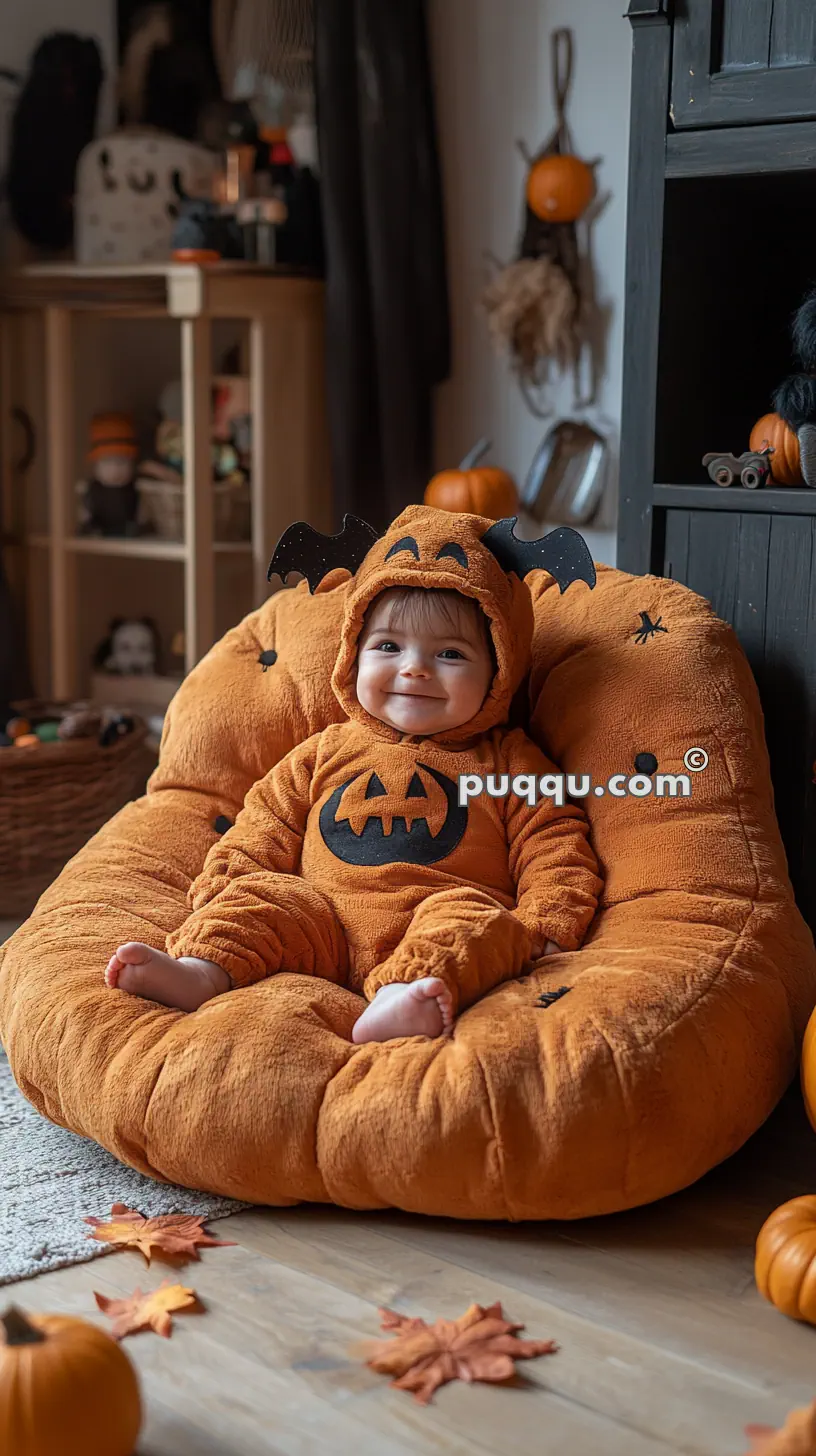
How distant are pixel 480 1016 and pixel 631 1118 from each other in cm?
17

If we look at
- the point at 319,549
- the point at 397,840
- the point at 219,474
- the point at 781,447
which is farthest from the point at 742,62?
the point at 219,474

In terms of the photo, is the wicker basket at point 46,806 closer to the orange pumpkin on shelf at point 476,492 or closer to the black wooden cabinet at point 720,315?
the orange pumpkin on shelf at point 476,492

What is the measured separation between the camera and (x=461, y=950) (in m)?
1.50

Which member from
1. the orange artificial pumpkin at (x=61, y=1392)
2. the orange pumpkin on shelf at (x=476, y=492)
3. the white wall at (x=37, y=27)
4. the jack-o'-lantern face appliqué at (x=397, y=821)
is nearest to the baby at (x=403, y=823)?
the jack-o'-lantern face appliqué at (x=397, y=821)

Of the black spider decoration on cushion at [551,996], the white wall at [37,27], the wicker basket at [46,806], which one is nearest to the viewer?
the black spider decoration on cushion at [551,996]

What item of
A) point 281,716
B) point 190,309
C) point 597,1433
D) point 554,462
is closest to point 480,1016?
point 597,1433

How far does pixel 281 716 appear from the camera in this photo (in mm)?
1882

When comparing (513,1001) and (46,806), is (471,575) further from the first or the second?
(46,806)

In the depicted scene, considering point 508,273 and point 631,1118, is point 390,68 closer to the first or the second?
point 508,273

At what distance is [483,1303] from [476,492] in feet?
5.04

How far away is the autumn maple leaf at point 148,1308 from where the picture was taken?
125 centimetres

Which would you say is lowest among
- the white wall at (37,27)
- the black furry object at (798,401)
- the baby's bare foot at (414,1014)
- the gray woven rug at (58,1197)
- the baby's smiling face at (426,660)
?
the gray woven rug at (58,1197)

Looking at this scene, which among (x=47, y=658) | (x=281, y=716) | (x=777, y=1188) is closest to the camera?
(x=777, y=1188)

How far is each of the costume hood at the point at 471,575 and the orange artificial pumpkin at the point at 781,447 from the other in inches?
12.4
